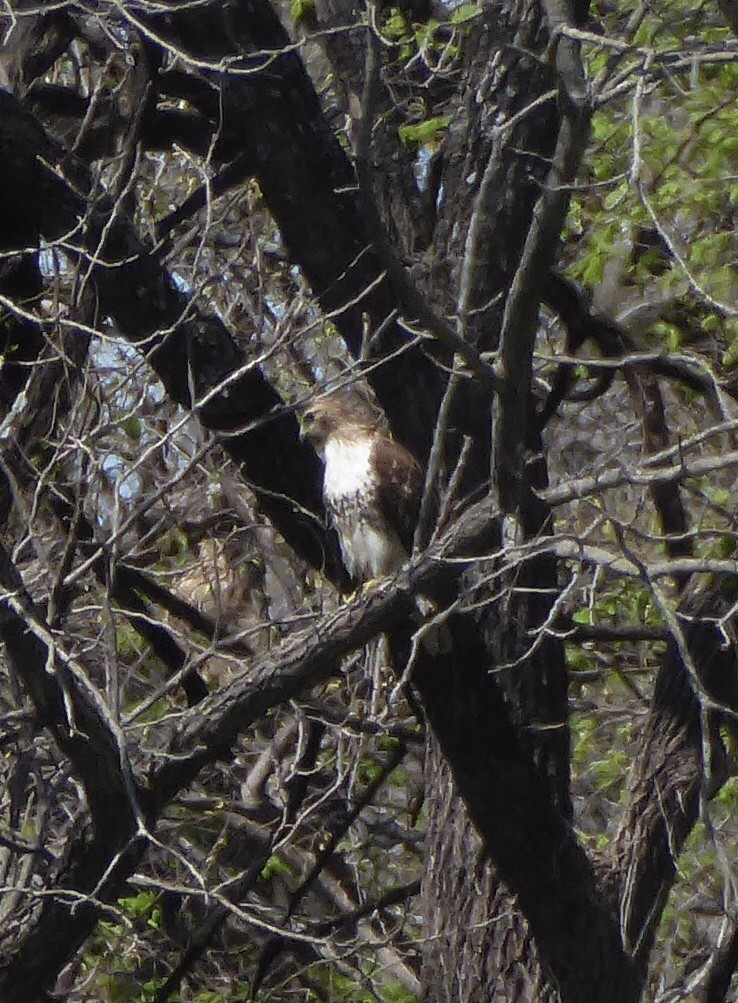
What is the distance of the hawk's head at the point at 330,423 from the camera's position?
5.26 metres

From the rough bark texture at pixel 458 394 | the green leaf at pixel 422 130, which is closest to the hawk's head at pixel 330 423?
the rough bark texture at pixel 458 394

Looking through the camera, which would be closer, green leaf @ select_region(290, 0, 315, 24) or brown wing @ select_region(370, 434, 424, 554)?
brown wing @ select_region(370, 434, 424, 554)

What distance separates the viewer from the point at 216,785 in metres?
6.18

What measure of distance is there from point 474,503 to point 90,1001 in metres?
2.69

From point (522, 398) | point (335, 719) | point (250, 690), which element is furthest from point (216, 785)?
point (522, 398)

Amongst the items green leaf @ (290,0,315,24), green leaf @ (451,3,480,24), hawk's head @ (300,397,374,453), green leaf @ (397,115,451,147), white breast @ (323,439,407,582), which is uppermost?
green leaf @ (290,0,315,24)

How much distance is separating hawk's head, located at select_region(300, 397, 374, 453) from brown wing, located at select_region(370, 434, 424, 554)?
0.34 ft

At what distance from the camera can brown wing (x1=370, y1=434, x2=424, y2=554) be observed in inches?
201

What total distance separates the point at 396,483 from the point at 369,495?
0.09m

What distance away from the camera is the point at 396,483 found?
5.14m

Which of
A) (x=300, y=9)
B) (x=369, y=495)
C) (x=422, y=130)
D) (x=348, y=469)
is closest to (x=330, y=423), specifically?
(x=348, y=469)

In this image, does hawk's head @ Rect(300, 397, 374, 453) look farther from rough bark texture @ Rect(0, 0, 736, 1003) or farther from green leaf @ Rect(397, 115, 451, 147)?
green leaf @ Rect(397, 115, 451, 147)

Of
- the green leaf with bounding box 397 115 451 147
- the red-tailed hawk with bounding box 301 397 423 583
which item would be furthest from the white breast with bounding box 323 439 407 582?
the green leaf with bounding box 397 115 451 147

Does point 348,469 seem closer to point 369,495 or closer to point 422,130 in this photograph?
point 369,495
